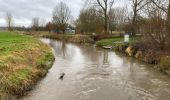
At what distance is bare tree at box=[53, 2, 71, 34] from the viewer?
67.9 metres

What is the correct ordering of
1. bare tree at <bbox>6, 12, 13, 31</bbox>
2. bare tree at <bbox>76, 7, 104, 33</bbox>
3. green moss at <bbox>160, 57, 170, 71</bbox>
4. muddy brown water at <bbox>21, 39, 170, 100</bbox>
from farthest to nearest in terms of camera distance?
bare tree at <bbox>6, 12, 13, 31</bbox>
bare tree at <bbox>76, 7, 104, 33</bbox>
green moss at <bbox>160, 57, 170, 71</bbox>
muddy brown water at <bbox>21, 39, 170, 100</bbox>

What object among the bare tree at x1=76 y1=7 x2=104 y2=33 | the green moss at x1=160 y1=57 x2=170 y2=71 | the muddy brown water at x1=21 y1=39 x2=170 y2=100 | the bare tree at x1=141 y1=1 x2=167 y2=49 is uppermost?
the bare tree at x1=76 y1=7 x2=104 y2=33

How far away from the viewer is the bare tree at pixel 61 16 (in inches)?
2672

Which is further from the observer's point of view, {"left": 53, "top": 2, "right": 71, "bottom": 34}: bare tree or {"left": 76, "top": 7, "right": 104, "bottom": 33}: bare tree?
{"left": 53, "top": 2, "right": 71, "bottom": 34}: bare tree

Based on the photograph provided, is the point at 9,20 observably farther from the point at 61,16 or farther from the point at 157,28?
the point at 157,28

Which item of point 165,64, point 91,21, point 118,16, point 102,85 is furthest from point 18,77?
point 118,16

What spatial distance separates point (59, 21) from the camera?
225ft

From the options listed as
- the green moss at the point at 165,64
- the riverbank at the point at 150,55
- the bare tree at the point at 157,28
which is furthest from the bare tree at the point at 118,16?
the green moss at the point at 165,64

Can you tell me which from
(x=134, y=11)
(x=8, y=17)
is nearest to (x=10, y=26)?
(x=8, y=17)

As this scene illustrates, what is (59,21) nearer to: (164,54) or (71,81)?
(164,54)

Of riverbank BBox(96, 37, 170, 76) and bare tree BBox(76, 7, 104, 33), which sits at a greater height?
bare tree BBox(76, 7, 104, 33)

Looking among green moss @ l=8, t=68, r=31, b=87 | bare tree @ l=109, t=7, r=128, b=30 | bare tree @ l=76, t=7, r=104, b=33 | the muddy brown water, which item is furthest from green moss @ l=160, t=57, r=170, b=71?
bare tree @ l=109, t=7, r=128, b=30

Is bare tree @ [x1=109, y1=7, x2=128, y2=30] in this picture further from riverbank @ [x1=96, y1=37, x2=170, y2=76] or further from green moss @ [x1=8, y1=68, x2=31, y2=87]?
green moss @ [x1=8, y1=68, x2=31, y2=87]

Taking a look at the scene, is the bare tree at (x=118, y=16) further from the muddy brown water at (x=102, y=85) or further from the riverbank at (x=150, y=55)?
the muddy brown water at (x=102, y=85)
